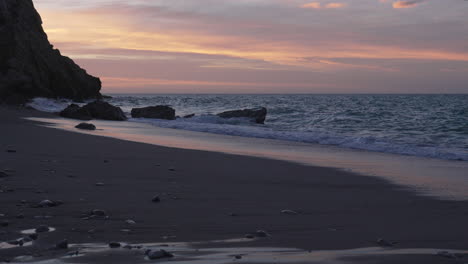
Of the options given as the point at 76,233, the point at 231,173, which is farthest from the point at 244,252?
the point at 231,173

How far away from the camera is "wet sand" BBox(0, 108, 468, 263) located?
14.1 ft

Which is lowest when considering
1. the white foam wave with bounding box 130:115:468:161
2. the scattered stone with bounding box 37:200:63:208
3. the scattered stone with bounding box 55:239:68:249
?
the white foam wave with bounding box 130:115:468:161

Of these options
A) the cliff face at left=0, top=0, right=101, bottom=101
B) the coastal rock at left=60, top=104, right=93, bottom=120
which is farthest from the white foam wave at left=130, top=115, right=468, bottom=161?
the cliff face at left=0, top=0, right=101, bottom=101

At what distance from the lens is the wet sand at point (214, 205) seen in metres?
4.29

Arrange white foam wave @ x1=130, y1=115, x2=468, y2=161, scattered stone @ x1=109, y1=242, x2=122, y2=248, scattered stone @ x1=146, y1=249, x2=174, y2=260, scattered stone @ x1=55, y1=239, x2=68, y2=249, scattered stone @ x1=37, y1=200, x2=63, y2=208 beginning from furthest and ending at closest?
white foam wave @ x1=130, y1=115, x2=468, y2=161 → scattered stone @ x1=37, y1=200, x2=63, y2=208 → scattered stone @ x1=109, y1=242, x2=122, y2=248 → scattered stone @ x1=55, y1=239, x2=68, y2=249 → scattered stone @ x1=146, y1=249, x2=174, y2=260

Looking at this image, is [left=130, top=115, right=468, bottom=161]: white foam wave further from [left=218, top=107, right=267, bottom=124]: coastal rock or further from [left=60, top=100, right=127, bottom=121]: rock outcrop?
[left=218, top=107, right=267, bottom=124]: coastal rock

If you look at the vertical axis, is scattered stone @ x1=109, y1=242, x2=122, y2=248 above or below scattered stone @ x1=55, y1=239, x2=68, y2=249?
below

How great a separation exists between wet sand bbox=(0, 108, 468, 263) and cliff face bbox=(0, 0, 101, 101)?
27343mm

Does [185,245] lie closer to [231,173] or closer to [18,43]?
[231,173]

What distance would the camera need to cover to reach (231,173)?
8.40 meters

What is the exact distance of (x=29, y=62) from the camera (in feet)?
123

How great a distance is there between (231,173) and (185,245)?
441 centimetres

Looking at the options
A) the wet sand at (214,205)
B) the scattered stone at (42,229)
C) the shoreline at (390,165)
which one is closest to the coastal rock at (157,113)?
the shoreline at (390,165)

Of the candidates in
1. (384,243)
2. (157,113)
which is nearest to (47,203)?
(384,243)
